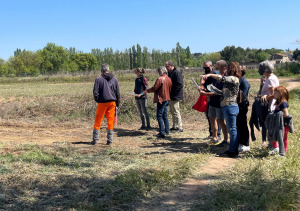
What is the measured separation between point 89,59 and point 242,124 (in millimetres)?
84010

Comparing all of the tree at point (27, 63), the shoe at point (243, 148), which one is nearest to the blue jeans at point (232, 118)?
the shoe at point (243, 148)

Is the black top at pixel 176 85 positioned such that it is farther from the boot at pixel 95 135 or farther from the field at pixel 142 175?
the boot at pixel 95 135

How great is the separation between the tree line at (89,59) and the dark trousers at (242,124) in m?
60.0

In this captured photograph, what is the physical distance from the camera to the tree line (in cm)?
7088

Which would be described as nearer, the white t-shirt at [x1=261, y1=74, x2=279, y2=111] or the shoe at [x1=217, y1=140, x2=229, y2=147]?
the white t-shirt at [x1=261, y1=74, x2=279, y2=111]

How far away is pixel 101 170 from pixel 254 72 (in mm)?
43025

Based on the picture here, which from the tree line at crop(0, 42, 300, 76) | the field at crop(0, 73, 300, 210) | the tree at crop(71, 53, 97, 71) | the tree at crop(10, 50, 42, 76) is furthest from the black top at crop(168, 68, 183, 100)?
the tree at crop(71, 53, 97, 71)

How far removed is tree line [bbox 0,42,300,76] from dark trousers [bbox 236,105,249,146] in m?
60.0

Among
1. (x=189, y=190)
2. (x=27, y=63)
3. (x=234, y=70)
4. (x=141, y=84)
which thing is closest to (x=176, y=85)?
(x=141, y=84)

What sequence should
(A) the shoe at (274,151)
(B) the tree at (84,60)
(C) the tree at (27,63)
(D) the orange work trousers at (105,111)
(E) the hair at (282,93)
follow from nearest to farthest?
(E) the hair at (282,93) < (A) the shoe at (274,151) < (D) the orange work trousers at (105,111) < (C) the tree at (27,63) < (B) the tree at (84,60)

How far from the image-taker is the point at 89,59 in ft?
285

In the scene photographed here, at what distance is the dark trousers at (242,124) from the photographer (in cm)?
610

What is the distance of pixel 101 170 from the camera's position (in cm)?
512

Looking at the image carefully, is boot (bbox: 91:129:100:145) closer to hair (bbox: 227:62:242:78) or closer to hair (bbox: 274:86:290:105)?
hair (bbox: 227:62:242:78)
